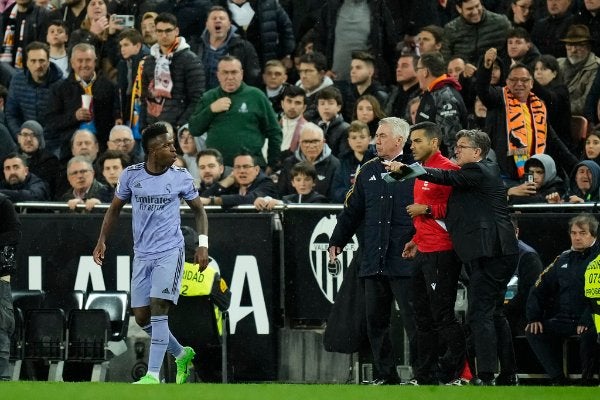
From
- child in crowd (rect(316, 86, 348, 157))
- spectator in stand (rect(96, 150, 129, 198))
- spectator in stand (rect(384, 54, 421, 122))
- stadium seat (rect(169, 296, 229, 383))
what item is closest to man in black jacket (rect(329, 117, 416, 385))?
stadium seat (rect(169, 296, 229, 383))

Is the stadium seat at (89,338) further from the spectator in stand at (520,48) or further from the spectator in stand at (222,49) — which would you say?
the spectator in stand at (520,48)

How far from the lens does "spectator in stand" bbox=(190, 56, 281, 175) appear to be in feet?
54.4

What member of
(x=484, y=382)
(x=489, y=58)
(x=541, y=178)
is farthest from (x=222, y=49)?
(x=484, y=382)

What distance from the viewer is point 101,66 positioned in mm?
19562

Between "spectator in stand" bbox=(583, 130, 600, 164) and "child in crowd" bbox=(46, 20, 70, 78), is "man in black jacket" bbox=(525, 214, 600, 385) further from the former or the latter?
"child in crowd" bbox=(46, 20, 70, 78)

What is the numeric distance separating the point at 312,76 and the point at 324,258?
3.74 metres

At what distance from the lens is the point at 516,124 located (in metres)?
15.4

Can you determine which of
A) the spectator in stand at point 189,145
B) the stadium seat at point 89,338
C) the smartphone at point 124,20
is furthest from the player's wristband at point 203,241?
the smartphone at point 124,20

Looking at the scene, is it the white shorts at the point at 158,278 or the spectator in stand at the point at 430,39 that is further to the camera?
the spectator in stand at the point at 430,39

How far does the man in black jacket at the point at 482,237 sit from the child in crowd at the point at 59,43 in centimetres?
899

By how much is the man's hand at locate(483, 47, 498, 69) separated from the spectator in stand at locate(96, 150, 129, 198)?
4.16 meters

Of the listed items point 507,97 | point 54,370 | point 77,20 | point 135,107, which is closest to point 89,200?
point 54,370

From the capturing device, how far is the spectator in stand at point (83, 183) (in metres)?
15.5

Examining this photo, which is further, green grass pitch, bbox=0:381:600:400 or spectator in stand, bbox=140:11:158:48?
spectator in stand, bbox=140:11:158:48
